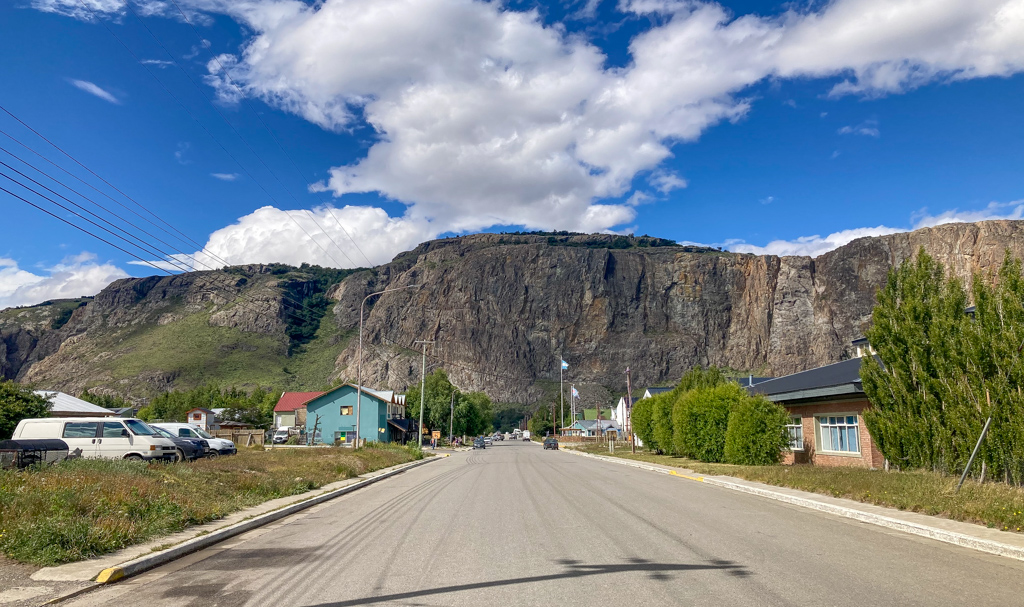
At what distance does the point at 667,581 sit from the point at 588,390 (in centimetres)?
19247

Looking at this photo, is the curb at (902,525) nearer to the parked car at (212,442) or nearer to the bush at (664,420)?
the bush at (664,420)

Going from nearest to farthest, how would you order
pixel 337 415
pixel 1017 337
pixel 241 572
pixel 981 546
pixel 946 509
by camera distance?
1. pixel 241 572
2. pixel 981 546
3. pixel 946 509
4. pixel 1017 337
5. pixel 337 415

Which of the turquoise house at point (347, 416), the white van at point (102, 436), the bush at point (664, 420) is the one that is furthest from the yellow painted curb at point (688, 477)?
the turquoise house at point (347, 416)

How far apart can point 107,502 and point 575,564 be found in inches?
307

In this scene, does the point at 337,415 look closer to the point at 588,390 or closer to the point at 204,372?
the point at 204,372

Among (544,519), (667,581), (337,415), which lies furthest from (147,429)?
(337,415)

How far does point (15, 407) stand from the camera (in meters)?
34.3

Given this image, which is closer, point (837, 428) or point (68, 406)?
point (837, 428)

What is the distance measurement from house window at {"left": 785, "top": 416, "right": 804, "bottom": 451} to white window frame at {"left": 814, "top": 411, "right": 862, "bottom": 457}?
1.22 meters

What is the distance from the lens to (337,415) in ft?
254

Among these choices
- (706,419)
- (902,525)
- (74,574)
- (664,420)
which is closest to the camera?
(74,574)

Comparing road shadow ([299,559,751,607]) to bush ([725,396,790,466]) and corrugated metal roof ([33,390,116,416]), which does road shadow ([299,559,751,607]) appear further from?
corrugated metal roof ([33,390,116,416])

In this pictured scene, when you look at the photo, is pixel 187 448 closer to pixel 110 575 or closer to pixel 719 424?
pixel 110 575

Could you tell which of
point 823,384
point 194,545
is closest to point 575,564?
point 194,545
